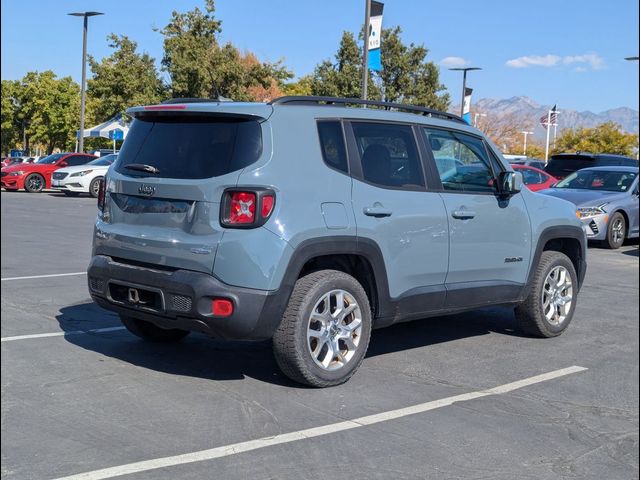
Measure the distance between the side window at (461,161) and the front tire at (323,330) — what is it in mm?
1329

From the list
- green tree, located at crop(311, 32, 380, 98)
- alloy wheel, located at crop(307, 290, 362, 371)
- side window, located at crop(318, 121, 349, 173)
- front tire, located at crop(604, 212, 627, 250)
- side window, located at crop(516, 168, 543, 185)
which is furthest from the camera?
green tree, located at crop(311, 32, 380, 98)

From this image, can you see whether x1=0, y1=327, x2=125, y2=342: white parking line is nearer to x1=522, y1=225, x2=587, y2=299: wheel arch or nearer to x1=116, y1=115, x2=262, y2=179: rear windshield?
x1=116, y1=115, x2=262, y2=179: rear windshield

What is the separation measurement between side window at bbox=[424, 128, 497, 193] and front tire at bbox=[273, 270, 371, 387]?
1.33 meters

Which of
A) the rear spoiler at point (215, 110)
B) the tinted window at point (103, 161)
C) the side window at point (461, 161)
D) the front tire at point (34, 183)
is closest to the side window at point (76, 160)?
the tinted window at point (103, 161)

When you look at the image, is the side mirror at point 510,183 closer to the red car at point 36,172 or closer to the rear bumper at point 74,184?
the rear bumper at point 74,184

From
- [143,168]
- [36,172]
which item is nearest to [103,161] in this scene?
[36,172]

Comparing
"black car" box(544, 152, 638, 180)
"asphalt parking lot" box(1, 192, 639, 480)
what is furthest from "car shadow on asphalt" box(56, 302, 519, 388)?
"black car" box(544, 152, 638, 180)

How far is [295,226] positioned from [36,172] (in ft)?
85.7

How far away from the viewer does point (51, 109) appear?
187 ft

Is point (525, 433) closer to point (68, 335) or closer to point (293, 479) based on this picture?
point (293, 479)

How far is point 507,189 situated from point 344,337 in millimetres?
2056

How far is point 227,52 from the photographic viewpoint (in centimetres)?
3366

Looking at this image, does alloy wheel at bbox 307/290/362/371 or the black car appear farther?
the black car

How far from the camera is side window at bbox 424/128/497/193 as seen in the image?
630 centimetres
